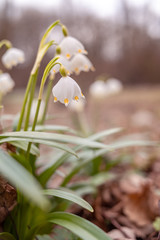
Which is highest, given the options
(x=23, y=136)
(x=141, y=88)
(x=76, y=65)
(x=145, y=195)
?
(x=141, y=88)

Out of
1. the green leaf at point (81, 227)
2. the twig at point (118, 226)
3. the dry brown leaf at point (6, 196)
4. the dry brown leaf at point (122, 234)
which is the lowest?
the dry brown leaf at point (122, 234)

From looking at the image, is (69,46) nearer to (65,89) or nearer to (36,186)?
(65,89)

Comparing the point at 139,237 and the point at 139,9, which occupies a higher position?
the point at 139,9

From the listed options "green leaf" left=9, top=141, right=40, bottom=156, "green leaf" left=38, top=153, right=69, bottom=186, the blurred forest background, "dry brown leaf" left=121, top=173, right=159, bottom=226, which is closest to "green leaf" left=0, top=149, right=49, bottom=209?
"green leaf" left=9, top=141, right=40, bottom=156

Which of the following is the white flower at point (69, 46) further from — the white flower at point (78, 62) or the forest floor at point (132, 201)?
the forest floor at point (132, 201)

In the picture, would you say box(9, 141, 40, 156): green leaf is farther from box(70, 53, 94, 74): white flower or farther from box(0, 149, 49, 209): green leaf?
box(70, 53, 94, 74): white flower

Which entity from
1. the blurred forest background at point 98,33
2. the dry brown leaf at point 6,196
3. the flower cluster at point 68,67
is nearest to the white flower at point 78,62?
the flower cluster at point 68,67

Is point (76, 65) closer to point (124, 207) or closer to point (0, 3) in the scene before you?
point (124, 207)

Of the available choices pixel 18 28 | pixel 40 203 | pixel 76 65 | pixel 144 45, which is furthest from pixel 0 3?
pixel 40 203
